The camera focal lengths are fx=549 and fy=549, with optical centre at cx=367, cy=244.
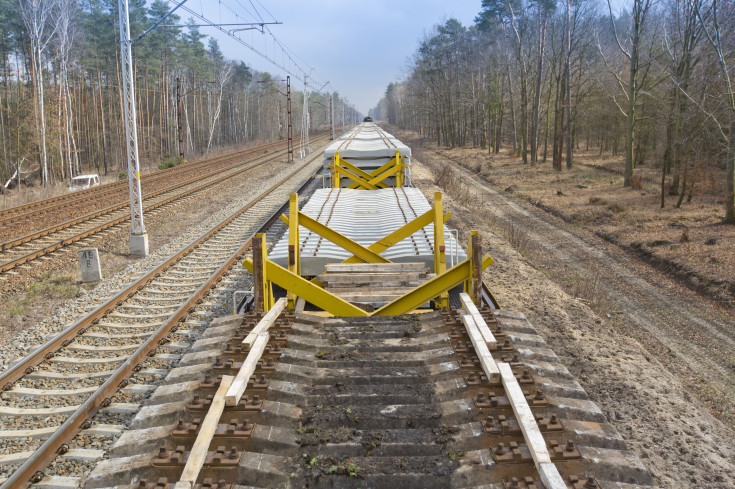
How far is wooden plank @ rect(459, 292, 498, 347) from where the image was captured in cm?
417

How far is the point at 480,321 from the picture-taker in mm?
4559

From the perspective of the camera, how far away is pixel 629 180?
23.8 metres

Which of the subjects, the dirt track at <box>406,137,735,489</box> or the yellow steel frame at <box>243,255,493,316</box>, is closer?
the dirt track at <box>406,137,735,489</box>

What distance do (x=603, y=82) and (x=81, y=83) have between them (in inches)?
1696

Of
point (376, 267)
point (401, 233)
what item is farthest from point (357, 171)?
point (376, 267)

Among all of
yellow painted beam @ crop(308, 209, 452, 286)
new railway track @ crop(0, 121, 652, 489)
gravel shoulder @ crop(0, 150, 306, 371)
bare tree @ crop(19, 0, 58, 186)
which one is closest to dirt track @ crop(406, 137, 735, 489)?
new railway track @ crop(0, 121, 652, 489)

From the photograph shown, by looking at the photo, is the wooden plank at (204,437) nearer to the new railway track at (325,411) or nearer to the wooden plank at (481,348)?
the new railway track at (325,411)

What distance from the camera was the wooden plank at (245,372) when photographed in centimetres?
343

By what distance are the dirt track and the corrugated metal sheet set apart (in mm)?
1967

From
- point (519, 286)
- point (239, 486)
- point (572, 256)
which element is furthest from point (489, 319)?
point (572, 256)

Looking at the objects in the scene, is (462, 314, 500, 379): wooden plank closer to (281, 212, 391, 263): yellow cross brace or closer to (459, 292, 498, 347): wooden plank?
(459, 292, 498, 347): wooden plank

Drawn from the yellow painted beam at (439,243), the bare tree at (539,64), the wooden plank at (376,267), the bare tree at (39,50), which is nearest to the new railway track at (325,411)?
the wooden plank at (376,267)

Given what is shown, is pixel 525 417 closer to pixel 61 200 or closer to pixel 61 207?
pixel 61 207

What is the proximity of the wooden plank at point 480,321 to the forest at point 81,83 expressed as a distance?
1209 inches
